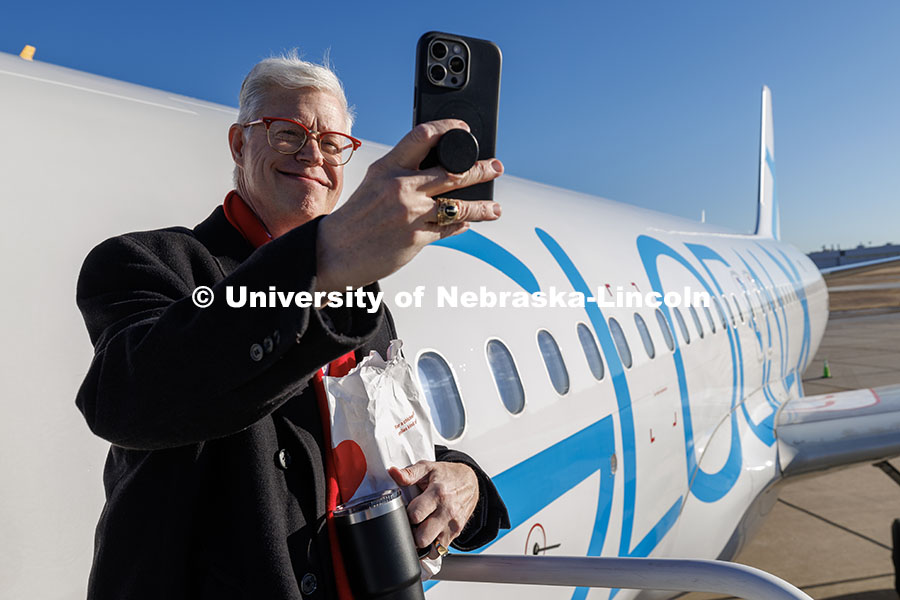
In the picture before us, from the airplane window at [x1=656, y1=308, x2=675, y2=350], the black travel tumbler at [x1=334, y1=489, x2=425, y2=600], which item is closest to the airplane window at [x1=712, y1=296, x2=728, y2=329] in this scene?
the airplane window at [x1=656, y1=308, x2=675, y2=350]

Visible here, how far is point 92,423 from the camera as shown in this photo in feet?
3.37

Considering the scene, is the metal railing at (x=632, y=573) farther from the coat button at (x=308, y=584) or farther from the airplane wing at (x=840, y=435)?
the airplane wing at (x=840, y=435)

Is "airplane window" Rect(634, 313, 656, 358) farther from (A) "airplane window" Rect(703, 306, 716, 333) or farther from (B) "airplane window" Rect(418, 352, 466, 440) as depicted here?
(B) "airplane window" Rect(418, 352, 466, 440)

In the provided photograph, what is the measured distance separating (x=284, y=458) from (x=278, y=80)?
0.77 metres

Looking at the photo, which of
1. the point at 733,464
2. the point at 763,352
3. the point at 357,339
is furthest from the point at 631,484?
the point at 763,352

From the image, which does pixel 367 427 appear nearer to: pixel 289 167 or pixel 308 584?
pixel 308 584

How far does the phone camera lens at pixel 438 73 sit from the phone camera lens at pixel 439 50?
3 cm

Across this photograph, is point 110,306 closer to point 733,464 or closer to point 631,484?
point 631,484

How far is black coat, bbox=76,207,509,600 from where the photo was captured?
94cm

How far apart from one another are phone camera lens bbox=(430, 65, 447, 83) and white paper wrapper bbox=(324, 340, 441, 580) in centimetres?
59

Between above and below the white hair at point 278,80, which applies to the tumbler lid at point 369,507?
below

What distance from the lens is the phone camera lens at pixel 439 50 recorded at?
106 centimetres
